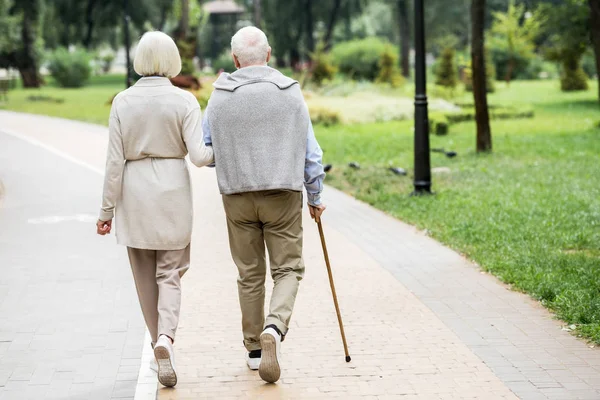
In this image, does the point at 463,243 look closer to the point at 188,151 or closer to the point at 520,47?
the point at 188,151

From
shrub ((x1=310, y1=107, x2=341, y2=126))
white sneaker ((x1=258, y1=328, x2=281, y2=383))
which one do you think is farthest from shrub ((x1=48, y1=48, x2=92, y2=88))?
white sneaker ((x1=258, y1=328, x2=281, y2=383))

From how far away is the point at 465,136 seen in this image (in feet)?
73.3

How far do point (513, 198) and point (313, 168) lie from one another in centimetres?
751

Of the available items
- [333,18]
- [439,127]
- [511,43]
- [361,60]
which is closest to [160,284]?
[439,127]

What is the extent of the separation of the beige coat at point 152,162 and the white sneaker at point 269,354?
72cm

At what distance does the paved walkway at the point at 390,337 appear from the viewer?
16.8 feet

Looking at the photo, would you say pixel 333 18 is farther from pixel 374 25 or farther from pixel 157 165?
pixel 157 165

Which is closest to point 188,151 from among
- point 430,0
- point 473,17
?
point 473,17

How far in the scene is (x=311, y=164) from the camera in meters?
5.19

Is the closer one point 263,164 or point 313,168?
point 263,164

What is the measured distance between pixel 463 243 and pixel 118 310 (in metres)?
3.83

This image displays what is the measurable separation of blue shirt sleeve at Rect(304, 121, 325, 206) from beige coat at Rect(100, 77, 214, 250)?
20.8 inches

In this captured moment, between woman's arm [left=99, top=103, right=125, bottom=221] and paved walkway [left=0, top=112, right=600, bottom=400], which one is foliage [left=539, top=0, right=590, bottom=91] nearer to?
paved walkway [left=0, top=112, right=600, bottom=400]

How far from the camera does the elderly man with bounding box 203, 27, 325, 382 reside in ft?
16.3
